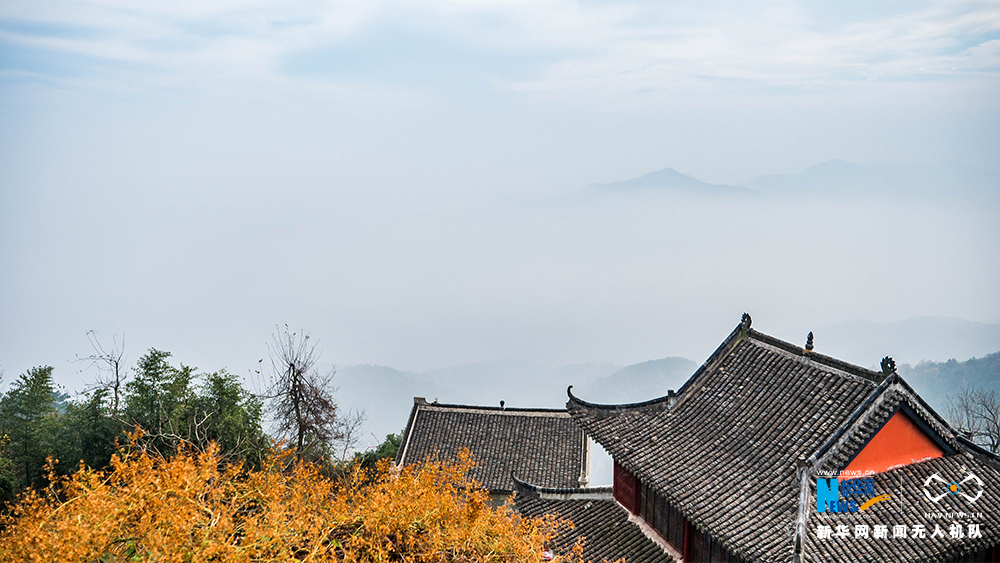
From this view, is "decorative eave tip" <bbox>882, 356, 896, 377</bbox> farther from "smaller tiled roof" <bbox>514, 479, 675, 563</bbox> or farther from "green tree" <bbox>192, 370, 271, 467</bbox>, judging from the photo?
"green tree" <bbox>192, 370, 271, 467</bbox>

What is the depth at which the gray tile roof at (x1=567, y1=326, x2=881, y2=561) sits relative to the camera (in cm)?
1223

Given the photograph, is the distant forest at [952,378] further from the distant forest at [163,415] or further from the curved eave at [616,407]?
the curved eave at [616,407]

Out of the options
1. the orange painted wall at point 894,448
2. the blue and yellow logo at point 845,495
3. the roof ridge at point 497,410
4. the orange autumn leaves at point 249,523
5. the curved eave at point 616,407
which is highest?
the roof ridge at point 497,410

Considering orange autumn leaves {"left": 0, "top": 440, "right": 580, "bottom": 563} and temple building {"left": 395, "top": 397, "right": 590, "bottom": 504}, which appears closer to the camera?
orange autumn leaves {"left": 0, "top": 440, "right": 580, "bottom": 563}

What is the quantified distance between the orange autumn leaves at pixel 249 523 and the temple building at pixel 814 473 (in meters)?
6.05

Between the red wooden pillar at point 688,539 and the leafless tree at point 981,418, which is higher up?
the leafless tree at point 981,418

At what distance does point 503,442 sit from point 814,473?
1453cm

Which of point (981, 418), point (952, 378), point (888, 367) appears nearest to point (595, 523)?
point (888, 367)

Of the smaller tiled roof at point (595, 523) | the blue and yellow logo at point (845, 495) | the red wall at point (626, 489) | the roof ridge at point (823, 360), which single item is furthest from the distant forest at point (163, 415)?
the blue and yellow logo at point (845, 495)

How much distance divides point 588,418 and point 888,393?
20.1ft

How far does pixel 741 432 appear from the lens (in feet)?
46.0

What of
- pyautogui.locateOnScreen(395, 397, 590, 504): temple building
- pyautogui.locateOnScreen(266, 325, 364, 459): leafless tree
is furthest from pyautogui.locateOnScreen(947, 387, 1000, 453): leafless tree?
pyautogui.locateOnScreen(266, 325, 364, 459): leafless tree

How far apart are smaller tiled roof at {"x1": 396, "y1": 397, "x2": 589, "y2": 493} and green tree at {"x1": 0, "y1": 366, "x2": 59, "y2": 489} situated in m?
12.3

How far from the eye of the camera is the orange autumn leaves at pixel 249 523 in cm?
606
